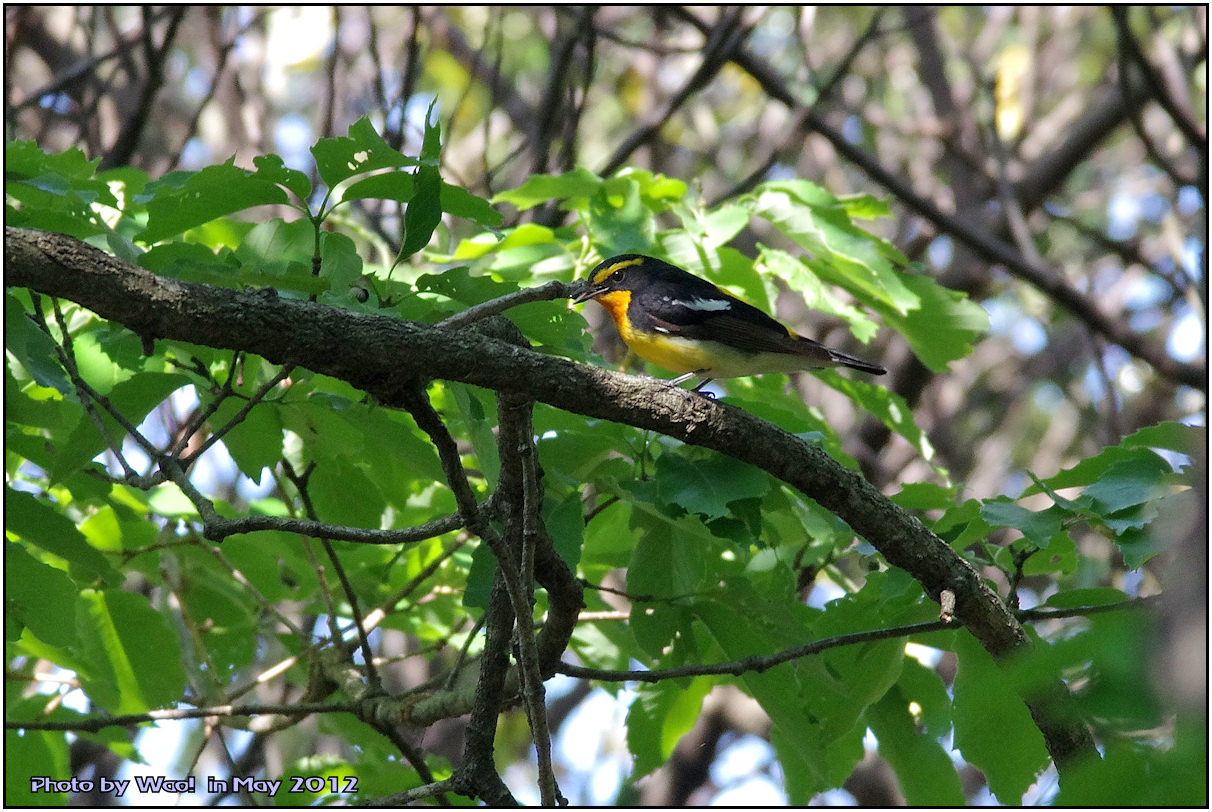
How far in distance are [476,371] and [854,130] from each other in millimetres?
10606

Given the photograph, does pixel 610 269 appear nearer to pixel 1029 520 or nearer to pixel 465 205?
pixel 465 205

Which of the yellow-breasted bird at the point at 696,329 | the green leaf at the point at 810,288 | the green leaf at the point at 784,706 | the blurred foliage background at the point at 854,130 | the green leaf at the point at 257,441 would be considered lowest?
the green leaf at the point at 784,706

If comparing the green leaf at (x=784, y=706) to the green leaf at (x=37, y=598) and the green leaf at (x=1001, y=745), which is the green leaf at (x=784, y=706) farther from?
the green leaf at (x=37, y=598)

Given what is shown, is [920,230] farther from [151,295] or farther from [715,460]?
[151,295]

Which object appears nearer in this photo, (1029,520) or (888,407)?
(1029,520)

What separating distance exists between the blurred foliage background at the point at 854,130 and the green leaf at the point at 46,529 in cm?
210

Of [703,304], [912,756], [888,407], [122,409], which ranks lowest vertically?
[912,756]

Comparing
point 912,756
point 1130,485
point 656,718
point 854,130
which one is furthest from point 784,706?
point 854,130

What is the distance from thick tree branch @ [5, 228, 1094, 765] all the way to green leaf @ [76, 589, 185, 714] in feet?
6.60

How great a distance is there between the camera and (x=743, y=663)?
3195mm

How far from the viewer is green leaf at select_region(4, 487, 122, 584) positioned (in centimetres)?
294

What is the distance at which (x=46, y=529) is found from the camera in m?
2.98

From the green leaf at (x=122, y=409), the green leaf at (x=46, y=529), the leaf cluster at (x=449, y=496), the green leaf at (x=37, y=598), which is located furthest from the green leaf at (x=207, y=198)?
the green leaf at (x=37, y=598)

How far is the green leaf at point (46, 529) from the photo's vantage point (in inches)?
116
